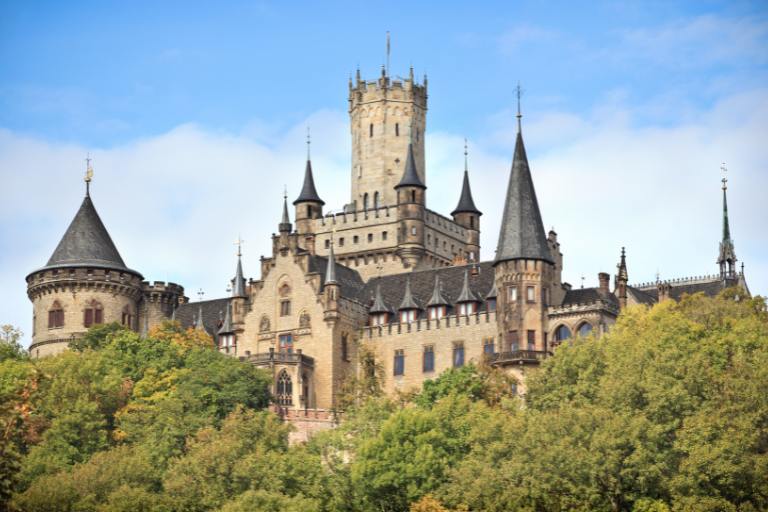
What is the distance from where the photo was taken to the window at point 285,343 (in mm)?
138500

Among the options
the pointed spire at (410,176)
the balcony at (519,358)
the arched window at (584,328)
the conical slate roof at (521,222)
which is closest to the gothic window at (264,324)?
the pointed spire at (410,176)

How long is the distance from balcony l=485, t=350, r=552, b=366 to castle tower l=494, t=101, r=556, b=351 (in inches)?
30.0

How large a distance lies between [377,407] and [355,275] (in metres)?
28.9

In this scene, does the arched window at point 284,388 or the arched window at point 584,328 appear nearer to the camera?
the arched window at point 584,328

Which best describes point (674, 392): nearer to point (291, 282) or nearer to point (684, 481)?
point (684, 481)

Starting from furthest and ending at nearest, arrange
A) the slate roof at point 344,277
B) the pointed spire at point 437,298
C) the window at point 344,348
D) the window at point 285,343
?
the slate roof at point 344,277 → the window at point 285,343 → the window at point 344,348 → the pointed spire at point 437,298

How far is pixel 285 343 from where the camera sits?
13900 centimetres

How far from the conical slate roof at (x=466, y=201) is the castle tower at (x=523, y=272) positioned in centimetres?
2127

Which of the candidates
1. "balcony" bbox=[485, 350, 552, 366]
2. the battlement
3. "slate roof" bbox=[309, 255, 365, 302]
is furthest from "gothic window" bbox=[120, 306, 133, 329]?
"balcony" bbox=[485, 350, 552, 366]

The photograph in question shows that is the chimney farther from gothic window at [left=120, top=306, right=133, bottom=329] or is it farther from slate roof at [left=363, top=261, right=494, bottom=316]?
gothic window at [left=120, top=306, right=133, bottom=329]

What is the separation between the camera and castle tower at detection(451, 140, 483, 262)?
512 feet

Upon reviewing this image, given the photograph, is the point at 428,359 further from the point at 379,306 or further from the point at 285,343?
the point at 285,343

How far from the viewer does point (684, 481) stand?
99.6 meters

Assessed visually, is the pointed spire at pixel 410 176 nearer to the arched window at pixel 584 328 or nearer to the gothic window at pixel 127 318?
the gothic window at pixel 127 318
